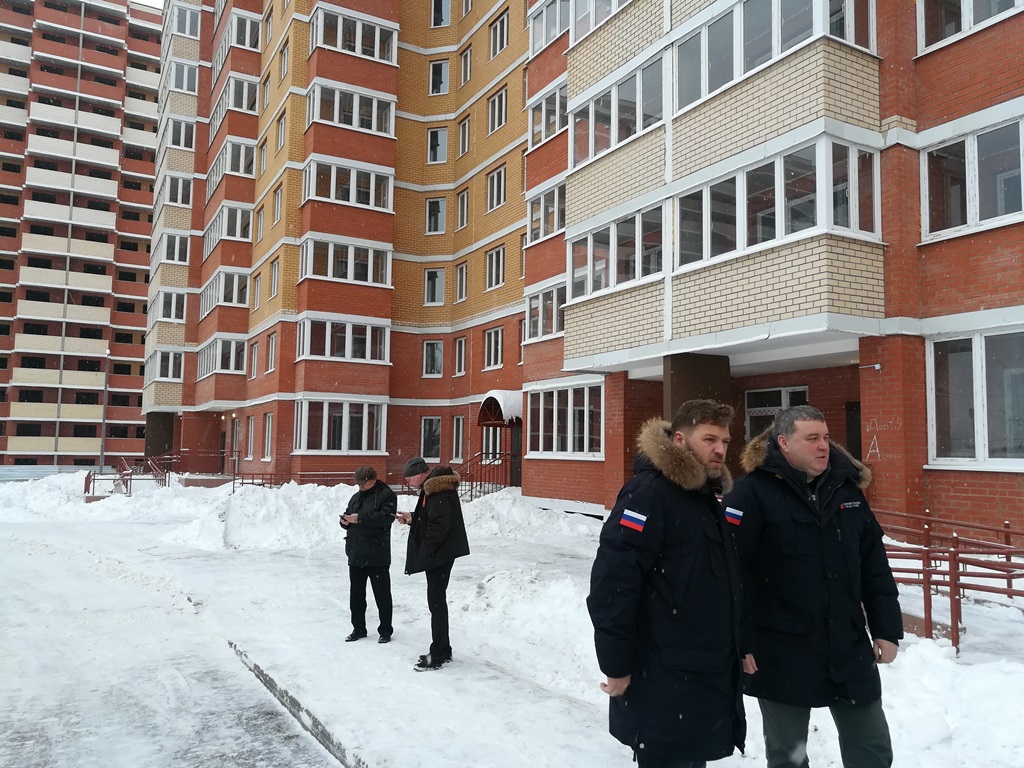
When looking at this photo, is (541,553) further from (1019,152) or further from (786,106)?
(1019,152)

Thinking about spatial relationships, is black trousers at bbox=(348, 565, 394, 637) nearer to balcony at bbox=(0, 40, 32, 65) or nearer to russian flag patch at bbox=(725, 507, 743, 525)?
russian flag patch at bbox=(725, 507, 743, 525)

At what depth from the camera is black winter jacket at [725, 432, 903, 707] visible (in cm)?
330

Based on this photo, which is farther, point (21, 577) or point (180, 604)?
point (21, 577)

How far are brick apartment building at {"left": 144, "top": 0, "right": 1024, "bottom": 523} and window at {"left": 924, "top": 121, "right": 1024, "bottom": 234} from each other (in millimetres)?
36

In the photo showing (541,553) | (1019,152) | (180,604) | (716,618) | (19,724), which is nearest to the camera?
(716,618)

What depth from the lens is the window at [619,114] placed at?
1473cm

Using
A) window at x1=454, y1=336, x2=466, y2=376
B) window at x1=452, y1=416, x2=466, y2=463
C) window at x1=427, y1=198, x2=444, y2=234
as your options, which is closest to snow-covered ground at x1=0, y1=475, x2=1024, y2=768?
window at x1=452, y1=416, x2=466, y2=463

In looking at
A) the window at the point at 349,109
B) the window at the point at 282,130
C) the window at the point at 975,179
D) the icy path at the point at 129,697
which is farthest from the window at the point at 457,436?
the window at the point at 975,179

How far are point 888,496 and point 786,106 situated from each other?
6.02 meters

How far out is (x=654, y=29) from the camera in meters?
14.7

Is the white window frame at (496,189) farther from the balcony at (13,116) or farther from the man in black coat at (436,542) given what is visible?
the balcony at (13,116)

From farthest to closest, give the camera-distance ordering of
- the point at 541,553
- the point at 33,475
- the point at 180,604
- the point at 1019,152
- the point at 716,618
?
the point at 33,475 < the point at 541,553 < the point at 1019,152 < the point at 180,604 < the point at 716,618

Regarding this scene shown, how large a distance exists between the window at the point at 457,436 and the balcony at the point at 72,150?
43.9 metres

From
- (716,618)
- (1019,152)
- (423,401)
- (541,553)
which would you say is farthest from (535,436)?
(716,618)
